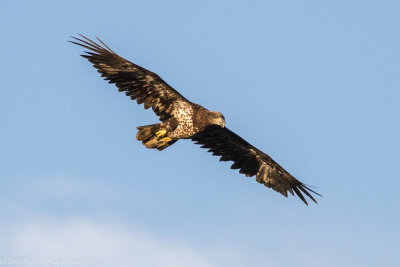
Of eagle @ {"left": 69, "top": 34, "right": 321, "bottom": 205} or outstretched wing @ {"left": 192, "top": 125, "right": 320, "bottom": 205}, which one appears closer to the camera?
eagle @ {"left": 69, "top": 34, "right": 321, "bottom": 205}

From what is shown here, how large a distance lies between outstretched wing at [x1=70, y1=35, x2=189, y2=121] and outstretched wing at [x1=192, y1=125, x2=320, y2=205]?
6.48 feet

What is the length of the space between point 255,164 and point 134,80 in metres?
4.24

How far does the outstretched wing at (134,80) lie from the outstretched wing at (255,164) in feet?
6.48

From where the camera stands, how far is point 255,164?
20.6 meters

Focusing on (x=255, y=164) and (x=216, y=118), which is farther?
(x=255, y=164)

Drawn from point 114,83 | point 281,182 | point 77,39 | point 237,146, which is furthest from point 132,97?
point 281,182

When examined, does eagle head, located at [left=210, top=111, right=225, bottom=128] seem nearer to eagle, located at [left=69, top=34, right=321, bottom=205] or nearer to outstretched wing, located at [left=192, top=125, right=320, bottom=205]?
eagle, located at [left=69, top=34, right=321, bottom=205]

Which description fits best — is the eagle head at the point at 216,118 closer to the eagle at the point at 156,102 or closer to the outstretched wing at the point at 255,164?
the eagle at the point at 156,102

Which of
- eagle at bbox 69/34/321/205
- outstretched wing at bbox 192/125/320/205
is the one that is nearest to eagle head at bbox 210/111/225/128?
eagle at bbox 69/34/321/205

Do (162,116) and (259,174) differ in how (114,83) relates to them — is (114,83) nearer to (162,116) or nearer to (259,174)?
(162,116)

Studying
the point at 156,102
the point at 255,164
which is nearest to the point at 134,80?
the point at 156,102

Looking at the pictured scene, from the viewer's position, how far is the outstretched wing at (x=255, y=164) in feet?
66.0

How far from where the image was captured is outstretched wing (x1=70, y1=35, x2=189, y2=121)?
17922 millimetres

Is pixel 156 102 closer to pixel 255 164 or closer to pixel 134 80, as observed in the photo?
pixel 134 80
